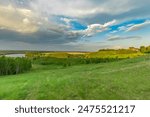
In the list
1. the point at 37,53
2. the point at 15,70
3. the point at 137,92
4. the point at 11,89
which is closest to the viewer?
the point at 137,92

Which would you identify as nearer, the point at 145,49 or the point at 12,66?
the point at 12,66

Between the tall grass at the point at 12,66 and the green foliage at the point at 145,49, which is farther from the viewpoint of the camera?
the green foliage at the point at 145,49

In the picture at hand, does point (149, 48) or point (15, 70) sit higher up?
point (149, 48)

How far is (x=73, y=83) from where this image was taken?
21578 millimetres

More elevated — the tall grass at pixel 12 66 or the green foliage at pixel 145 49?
the green foliage at pixel 145 49

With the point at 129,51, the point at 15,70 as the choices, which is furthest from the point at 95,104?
the point at 129,51

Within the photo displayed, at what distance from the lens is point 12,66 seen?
61.6 m

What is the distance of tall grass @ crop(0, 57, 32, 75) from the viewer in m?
59.8

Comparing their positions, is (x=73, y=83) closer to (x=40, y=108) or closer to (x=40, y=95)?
(x=40, y=95)

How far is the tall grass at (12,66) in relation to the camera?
196 ft

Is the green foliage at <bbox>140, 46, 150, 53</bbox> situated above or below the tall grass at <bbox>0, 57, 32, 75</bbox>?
above

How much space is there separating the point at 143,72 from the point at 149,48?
36.3 metres

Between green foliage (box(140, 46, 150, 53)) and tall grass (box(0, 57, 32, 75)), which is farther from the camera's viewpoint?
green foliage (box(140, 46, 150, 53))

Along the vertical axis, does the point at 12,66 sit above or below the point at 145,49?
below
